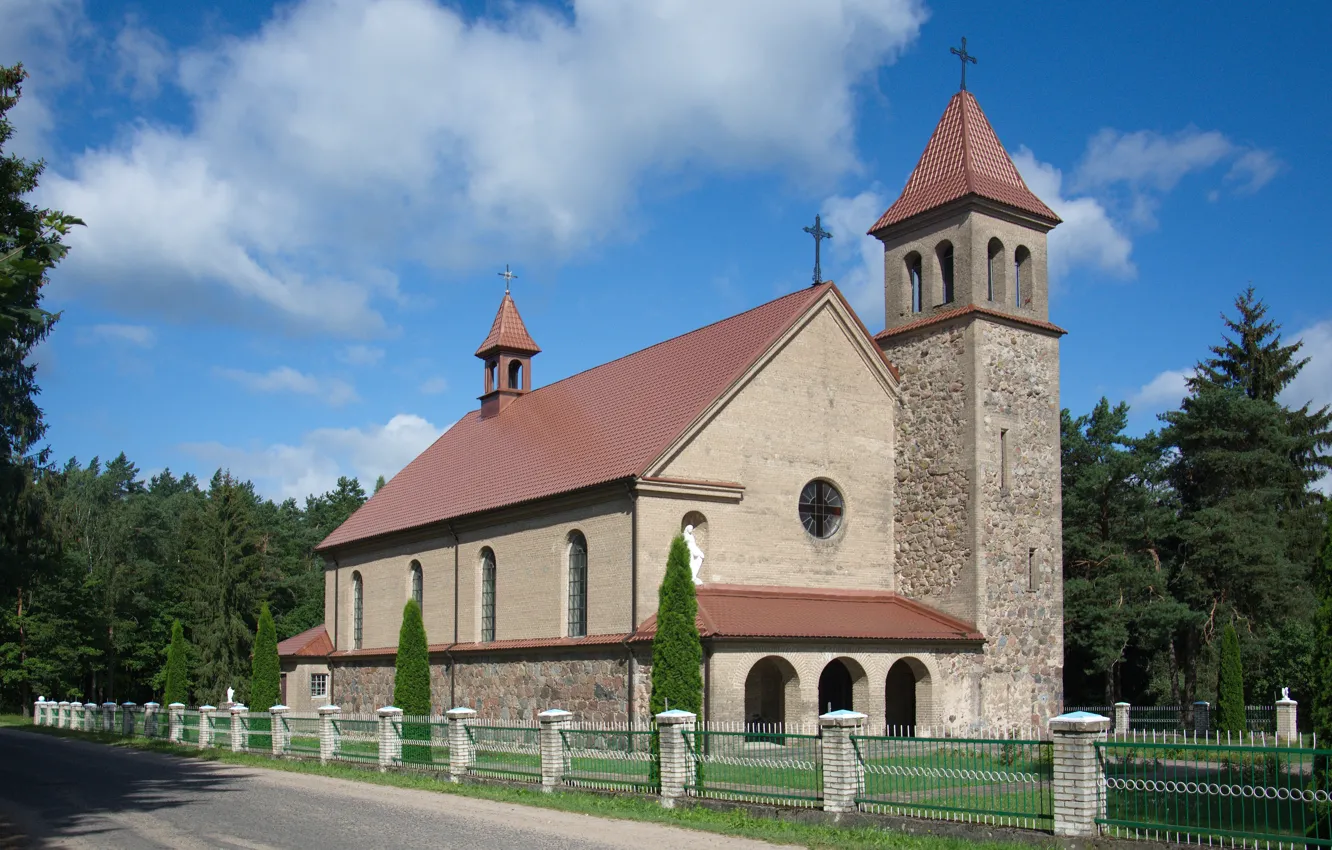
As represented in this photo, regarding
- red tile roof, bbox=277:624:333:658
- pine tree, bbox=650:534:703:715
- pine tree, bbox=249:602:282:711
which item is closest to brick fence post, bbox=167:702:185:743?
pine tree, bbox=249:602:282:711

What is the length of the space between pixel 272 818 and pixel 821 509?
15710 mm

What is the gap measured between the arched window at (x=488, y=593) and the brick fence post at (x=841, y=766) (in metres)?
17.6

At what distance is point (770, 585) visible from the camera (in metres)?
27.6

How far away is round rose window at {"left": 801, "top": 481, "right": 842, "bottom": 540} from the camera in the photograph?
28.8 metres

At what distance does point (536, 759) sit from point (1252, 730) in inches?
1005

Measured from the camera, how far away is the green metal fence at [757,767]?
644 inches

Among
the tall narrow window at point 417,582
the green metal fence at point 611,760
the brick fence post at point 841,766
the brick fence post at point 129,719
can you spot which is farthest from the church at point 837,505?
the brick fence post at point 129,719

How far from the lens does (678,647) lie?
22.2m

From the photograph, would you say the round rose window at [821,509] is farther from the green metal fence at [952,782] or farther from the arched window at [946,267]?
the green metal fence at [952,782]

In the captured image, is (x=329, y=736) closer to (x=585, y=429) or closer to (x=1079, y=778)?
(x=585, y=429)

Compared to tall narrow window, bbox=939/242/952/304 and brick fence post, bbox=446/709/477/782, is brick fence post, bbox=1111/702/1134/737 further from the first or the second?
brick fence post, bbox=446/709/477/782

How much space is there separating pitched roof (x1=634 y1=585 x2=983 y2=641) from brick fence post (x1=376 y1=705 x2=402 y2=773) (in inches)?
207

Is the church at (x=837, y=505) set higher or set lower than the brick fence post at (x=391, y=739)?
higher

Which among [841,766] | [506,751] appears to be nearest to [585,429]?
[506,751]
